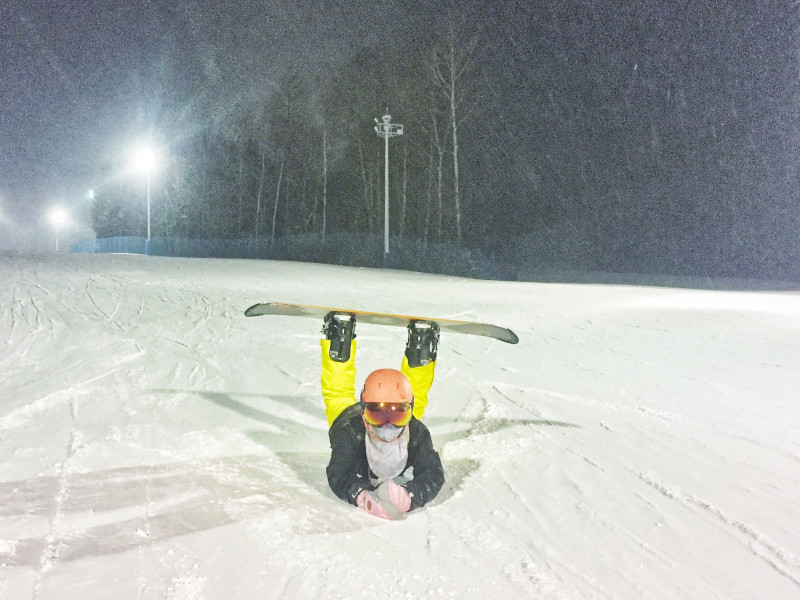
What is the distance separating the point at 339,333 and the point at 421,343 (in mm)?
577

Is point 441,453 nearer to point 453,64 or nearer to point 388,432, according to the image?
point 388,432

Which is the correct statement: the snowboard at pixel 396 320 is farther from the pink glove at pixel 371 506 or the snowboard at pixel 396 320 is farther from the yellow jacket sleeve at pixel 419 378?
the pink glove at pixel 371 506

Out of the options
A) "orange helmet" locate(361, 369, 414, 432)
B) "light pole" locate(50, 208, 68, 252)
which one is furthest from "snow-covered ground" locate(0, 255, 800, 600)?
"light pole" locate(50, 208, 68, 252)

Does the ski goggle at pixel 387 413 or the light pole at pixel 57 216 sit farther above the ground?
the light pole at pixel 57 216

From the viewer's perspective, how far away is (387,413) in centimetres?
375

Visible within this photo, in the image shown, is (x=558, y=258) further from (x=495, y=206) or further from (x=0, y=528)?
(x=0, y=528)

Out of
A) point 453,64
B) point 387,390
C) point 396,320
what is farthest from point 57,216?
point 387,390

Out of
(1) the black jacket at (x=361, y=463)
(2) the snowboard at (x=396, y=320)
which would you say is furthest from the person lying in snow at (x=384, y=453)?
(2) the snowboard at (x=396, y=320)

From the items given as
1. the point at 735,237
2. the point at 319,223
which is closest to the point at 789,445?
the point at 735,237

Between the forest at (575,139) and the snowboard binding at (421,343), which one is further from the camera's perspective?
the forest at (575,139)

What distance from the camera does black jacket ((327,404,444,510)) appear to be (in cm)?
381

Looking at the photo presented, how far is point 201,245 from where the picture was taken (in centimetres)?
4412

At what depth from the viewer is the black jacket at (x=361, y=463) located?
381 centimetres

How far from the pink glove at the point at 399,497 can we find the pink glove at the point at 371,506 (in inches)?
3.8
